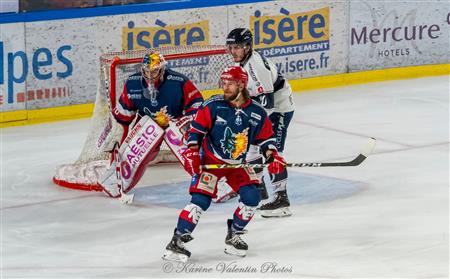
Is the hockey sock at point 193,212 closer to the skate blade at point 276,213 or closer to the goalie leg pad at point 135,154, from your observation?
the skate blade at point 276,213

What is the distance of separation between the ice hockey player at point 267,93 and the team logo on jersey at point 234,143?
0.26 m

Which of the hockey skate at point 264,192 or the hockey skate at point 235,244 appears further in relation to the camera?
the hockey skate at point 264,192

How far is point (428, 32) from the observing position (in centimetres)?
1338

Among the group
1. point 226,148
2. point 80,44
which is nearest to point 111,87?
point 80,44

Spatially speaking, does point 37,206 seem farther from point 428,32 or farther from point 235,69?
point 428,32

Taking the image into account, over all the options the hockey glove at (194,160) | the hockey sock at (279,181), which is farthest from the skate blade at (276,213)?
the hockey glove at (194,160)

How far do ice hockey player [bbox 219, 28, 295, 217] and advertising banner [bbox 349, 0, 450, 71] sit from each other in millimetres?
4955

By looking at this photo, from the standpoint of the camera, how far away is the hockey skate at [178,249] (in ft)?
23.1

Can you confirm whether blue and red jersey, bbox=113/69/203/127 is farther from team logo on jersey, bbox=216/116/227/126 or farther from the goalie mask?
team logo on jersey, bbox=216/116/227/126

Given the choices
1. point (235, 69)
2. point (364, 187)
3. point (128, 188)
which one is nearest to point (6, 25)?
point (128, 188)

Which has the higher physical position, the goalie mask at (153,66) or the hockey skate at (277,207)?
the goalie mask at (153,66)

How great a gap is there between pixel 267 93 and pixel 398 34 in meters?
5.64

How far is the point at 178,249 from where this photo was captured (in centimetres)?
A: 705

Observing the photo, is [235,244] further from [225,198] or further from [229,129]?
[225,198]
